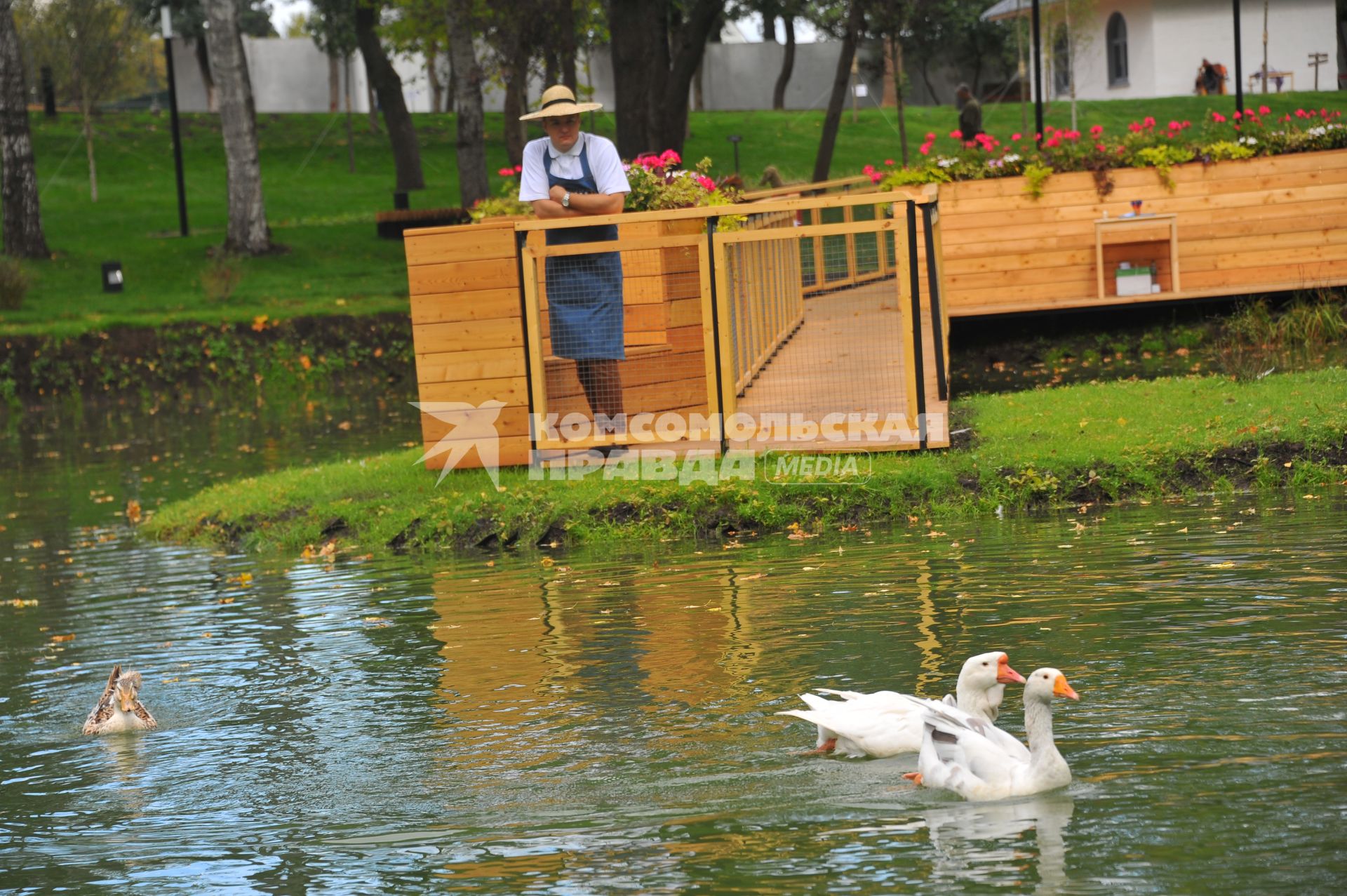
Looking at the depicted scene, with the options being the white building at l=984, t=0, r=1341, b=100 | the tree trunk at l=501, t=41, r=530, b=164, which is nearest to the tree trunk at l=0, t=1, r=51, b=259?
the tree trunk at l=501, t=41, r=530, b=164

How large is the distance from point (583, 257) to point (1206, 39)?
42.4 m

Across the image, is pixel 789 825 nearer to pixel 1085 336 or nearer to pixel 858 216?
pixel 1085 336

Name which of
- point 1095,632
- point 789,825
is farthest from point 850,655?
point 789,825

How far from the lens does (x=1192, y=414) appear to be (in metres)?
12.9

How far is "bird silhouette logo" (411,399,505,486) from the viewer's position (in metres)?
13.2

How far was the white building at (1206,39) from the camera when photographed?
162 feet

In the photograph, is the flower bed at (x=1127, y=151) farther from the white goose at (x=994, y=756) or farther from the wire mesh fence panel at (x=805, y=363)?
the white goose at (x=994, y=756)

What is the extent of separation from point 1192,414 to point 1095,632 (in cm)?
530

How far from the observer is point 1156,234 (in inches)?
763

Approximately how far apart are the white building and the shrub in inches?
1190

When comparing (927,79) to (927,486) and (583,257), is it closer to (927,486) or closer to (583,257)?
(583,257)

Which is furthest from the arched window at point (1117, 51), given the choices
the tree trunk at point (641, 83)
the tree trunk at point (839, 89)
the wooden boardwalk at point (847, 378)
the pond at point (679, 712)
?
the pond at point (679, 712)

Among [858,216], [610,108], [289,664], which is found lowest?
[289,664]

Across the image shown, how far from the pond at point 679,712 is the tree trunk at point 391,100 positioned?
2970 cm
